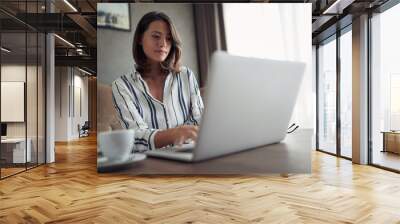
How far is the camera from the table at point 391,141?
673 centimetres

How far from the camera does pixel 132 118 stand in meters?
5.77

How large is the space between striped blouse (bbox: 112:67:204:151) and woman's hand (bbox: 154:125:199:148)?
7cm

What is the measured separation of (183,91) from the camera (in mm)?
5840

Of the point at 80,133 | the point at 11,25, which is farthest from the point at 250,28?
the point at 80,133

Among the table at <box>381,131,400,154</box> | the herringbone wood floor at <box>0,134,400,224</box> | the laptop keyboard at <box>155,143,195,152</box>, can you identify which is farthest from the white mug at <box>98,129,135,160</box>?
the table at <box>381,131,400,154</box>

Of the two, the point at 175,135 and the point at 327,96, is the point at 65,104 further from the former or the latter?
the point at 175,135

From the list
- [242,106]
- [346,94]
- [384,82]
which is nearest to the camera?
[242,106]

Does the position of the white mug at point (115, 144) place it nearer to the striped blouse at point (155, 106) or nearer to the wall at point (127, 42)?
the striped blouse at point (155, 106)

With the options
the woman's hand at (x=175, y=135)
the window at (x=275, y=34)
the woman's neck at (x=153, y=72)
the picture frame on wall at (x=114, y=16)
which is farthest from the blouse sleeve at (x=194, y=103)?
the picture frame on wall at (x=114, y=16)

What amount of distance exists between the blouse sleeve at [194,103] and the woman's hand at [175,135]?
0.11 meters

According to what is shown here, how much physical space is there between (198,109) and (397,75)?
11.9ft

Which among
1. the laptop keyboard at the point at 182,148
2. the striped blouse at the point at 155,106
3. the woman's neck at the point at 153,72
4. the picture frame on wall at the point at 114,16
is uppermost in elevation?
the picture frame on wall at the point at 114,16

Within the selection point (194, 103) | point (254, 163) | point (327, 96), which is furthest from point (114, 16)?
point (327, 96)

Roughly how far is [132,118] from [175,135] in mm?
696
